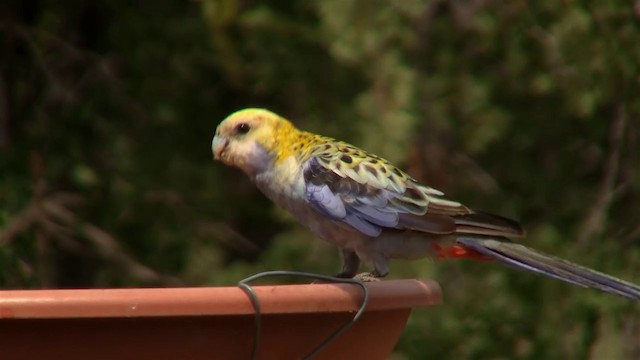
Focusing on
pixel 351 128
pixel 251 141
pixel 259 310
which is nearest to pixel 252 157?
pixel 251 141

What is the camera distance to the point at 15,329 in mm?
1796

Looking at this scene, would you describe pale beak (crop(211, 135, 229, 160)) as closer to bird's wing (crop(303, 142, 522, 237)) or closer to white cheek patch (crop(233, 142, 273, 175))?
white cheek patch (crop(233, 142, 273, 175))

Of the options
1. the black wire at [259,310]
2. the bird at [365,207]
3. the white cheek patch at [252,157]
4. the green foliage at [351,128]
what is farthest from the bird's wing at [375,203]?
the green foliage at [351,128]

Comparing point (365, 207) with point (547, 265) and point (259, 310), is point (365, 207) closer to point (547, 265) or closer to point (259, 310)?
point (547, 265)

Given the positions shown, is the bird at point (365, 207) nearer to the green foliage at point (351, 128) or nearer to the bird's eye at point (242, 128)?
the bird's eye at point (242, 128)

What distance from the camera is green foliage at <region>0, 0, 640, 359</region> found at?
15.3 feet

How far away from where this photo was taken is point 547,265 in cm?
277

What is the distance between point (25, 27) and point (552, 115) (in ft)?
7.74

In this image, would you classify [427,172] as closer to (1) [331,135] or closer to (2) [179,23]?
(1) [331,135]

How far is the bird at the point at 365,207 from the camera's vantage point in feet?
9.11

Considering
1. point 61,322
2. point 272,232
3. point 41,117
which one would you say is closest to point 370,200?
→ point 61,322

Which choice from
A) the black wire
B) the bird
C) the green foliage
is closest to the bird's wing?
the bird

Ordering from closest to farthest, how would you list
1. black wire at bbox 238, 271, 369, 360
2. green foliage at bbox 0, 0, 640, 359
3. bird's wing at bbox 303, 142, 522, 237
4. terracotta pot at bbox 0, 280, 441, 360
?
terracotta pot at bbox 0, 280, 441, 360 → black wire at bbox 238, 271, 369, 360 → bird's wing at bbox 303, 142, 522, 237 → green foliage at bbox 0, 0, 640, 359

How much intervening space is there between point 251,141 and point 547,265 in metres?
0.76
